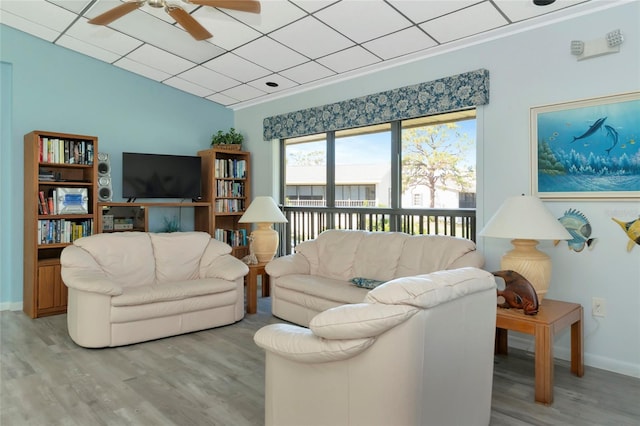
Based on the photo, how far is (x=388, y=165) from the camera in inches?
182

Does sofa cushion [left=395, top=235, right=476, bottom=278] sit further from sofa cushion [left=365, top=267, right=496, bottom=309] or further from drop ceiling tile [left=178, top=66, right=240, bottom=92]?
drop ceiling tile [left=178, top=66, right=240, bottom=92]

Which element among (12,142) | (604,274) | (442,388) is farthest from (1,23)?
(604,274)

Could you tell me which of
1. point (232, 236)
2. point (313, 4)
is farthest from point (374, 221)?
point (313, 4)

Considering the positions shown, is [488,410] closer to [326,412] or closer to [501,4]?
[326,412]

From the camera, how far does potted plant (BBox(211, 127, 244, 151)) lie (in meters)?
5.96

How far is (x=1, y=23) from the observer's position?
14.8 feet

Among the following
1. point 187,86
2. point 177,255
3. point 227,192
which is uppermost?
point 187,86

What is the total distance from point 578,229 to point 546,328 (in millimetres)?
1069

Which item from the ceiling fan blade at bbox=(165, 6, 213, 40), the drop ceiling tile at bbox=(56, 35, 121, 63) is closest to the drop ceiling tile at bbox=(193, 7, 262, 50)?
the ceiling fan blade at bbox=(165, 6, 213, 40)

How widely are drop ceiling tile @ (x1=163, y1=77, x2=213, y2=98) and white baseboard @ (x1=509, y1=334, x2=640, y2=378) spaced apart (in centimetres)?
486

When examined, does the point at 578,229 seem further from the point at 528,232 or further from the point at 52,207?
the point at 52,207

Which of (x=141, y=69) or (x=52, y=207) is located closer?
(x=52, y=207)

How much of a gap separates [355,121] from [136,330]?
10.1 ft

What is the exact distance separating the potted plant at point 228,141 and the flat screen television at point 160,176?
16.9 inches
